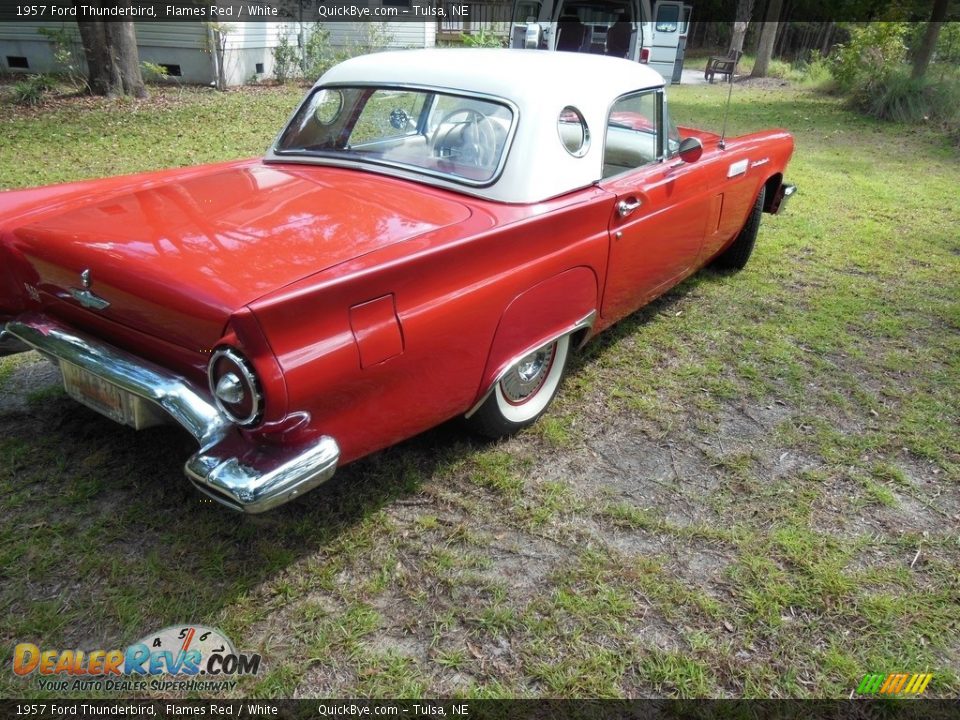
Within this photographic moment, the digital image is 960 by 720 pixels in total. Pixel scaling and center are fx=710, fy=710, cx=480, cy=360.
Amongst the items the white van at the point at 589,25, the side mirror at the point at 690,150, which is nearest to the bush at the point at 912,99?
the white van at the point at 589,25

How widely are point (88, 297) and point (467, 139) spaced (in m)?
1.55

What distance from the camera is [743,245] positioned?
478 centimetres

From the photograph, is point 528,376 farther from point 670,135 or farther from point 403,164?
point 670,135

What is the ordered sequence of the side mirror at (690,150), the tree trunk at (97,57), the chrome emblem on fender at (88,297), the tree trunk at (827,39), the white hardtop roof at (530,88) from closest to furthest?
the chrome emblem on fender at (88,297)
the white hardtop roof at (530,88)
the side mirror at (690,150)
the tree trunk at (97,57)
the tree trunk at (827,39)

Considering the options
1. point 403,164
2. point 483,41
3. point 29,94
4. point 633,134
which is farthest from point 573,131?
point 483,41

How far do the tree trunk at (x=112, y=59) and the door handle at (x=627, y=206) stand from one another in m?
9.66

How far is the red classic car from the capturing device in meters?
1.95

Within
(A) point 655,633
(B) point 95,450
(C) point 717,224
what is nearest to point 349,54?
(C) point 717,224

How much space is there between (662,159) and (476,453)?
174 centimetres

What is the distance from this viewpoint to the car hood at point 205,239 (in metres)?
2.01

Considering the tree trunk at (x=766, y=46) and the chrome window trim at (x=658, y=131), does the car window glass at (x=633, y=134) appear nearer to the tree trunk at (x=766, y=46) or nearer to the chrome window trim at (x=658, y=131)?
the chrome window trim at (x=658, y=131)

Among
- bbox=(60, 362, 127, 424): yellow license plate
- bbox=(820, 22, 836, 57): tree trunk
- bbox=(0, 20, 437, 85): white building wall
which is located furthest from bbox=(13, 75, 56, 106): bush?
bbox=(820, 22, 836, 57): tree trunk

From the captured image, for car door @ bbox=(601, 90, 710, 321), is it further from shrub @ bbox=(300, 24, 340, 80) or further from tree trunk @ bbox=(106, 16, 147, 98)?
shrub @ bbox=(300, 24, 340, 80)

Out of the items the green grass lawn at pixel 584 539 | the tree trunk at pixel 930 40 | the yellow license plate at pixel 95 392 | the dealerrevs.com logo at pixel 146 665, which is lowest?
the dealerrevs.com logo at pixel 146 665
